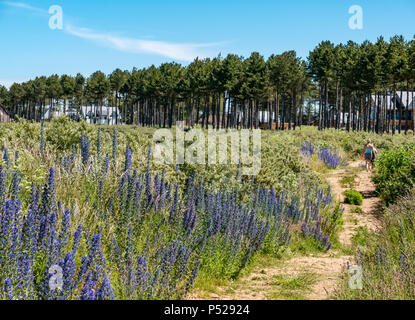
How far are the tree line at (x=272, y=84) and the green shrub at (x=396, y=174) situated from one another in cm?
3477

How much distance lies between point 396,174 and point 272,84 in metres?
52.2

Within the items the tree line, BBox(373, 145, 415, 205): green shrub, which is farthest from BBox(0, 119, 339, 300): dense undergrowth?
the tree line

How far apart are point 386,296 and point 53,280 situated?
335 centimetres

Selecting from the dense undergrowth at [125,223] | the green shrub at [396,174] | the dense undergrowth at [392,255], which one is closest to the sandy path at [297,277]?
the dense undergrowth at [125,223]

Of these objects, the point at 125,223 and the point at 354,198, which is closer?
the point at 125,223

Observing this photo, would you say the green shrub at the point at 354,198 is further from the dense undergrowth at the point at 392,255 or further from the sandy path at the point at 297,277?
the sandy path at the point at 297,277

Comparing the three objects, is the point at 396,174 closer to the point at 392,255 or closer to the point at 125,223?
the point at 392,255

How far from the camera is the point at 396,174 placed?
10.5m

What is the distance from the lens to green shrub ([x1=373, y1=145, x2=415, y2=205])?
9.66 meters

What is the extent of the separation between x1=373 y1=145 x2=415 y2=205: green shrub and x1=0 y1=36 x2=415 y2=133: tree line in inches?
1369

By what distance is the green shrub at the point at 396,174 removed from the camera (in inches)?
380

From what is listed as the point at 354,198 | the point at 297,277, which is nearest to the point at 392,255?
the point at 297,277

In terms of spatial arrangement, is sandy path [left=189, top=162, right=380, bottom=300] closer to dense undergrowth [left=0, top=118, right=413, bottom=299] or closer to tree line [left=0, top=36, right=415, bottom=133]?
dense undergrowth [left=0, top=118, right=413, bottom=299]
